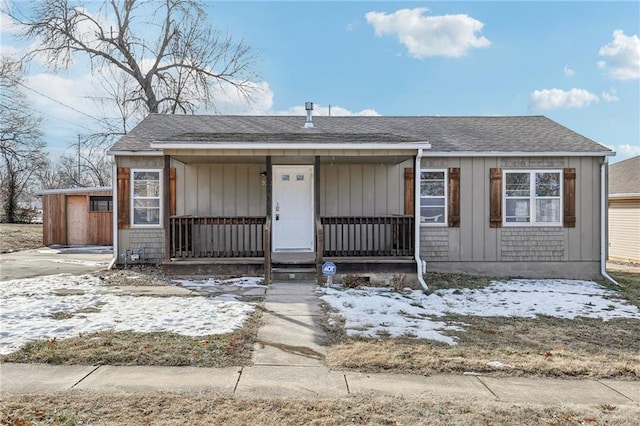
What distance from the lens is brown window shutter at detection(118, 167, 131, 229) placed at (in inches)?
400

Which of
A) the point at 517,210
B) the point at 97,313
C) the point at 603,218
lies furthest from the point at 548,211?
the point at 97,313

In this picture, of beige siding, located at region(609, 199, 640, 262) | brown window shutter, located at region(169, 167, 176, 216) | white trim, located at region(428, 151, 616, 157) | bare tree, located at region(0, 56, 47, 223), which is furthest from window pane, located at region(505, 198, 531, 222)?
bare tree, located at region(0, 56, 47, 223)

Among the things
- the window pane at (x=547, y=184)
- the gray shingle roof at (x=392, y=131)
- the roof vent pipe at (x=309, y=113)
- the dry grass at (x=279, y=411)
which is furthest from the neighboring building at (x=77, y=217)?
the dry grass at (x=279, y=411)

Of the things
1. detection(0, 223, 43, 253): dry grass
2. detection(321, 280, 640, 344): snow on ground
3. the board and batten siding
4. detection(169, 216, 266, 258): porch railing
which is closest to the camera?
detection(321, 280, 640, 344): snow on ground

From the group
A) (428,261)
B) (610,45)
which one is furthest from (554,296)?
(610,45)

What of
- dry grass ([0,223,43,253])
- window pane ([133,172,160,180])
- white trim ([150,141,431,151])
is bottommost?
dry grass ([0,223,43,253])

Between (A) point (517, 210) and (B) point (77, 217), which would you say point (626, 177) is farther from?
(B) point (77, 217)

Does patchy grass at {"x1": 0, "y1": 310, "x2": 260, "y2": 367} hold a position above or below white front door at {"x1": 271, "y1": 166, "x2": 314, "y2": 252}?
below

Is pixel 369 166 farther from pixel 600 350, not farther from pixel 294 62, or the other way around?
pixel 294 62

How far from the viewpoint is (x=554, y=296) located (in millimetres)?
8242

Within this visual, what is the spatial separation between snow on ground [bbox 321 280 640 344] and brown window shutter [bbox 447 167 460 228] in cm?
183

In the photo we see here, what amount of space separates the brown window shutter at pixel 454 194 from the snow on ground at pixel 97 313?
5.67m

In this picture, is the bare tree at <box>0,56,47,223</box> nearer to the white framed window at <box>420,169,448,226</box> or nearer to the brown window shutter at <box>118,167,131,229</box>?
the brown window shutter at <box>118,167,131,229</box>

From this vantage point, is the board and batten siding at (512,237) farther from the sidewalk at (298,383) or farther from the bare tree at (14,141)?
the bare tree at (14,141)
